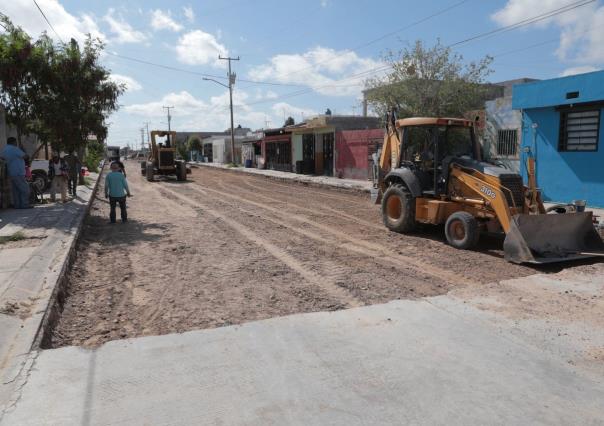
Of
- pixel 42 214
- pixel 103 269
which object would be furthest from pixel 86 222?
pixel 103 269

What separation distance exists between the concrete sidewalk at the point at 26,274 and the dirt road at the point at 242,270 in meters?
0.30

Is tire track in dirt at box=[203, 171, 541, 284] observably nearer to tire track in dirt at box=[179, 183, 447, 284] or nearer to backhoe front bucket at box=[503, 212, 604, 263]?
backhoe front bucket at box=[503, 212, 604, 263]

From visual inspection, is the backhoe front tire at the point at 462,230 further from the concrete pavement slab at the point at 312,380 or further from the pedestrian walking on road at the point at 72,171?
the pedestrian walking on road at the point at 72,171

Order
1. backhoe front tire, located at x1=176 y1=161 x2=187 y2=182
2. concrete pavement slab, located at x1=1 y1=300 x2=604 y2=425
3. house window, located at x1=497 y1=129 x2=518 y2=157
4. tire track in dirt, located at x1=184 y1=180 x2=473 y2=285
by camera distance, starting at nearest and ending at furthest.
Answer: concrete pavement slab, located at x1=1 y1=300 x2=604 y2=425, tire track in dirt, located at x1=184 y1=180 x2=473 y2=285, house window, located at x1=497 y1=129 x2=518 y2=157, backhoe front tire, located at x1=176 y1=161 x2=187 y2=182

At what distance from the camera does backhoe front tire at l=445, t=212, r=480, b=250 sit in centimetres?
859

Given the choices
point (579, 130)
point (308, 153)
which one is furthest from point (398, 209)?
point (308, 153)

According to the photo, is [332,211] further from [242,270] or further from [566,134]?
[566,134]

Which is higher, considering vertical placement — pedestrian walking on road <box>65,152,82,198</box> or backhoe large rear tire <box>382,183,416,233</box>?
pedestrian walking on road <box>65,152,82,198</box>

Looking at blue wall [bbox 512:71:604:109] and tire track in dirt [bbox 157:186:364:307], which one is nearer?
tire track in dirt [bbox 157:186:364:307]

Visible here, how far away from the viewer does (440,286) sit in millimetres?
6613

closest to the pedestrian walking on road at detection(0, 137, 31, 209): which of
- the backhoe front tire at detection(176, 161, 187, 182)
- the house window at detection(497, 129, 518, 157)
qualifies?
the backhoe front tire at detection(176, 161, 187, 182)

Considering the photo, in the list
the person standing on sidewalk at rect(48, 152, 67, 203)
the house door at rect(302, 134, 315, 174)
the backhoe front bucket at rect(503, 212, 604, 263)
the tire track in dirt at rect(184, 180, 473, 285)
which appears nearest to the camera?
the tire track in dirt at rect(184, 180, 473, 285)

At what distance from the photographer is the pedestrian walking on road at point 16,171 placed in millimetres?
12492

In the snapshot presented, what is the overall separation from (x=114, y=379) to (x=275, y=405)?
54.6 inches
